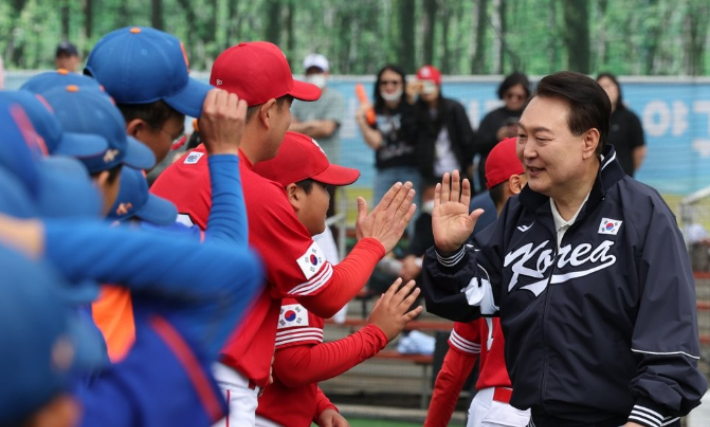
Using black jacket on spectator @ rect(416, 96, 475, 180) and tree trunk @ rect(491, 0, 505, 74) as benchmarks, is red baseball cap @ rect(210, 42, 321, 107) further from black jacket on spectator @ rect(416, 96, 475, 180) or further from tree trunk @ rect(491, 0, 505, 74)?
tree trunk @ rect(491, 0, 505, 74)

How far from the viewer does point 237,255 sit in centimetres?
167

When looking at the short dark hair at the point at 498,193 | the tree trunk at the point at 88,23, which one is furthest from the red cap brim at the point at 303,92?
the tree trunk at the point at 88,23

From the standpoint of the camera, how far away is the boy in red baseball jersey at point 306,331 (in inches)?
154

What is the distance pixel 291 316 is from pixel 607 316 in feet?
3.84

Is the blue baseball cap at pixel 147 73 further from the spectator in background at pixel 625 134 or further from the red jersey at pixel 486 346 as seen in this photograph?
the spectator in background at pixel 625 134

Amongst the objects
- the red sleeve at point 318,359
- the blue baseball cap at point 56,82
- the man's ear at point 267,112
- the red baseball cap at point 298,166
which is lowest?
the red sleeve at point 318,359

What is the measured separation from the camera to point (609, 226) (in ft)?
11.6

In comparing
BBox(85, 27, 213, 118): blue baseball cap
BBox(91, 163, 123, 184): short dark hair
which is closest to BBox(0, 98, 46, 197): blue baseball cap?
BBox(91, 163, 123, 184): short dark hair

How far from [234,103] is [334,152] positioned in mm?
7380

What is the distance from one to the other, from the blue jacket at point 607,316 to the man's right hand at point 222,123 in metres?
1.23

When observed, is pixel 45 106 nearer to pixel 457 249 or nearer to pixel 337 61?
pixel 457 249

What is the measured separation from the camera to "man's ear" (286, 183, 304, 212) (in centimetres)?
408

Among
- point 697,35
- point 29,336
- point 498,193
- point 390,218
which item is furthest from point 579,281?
point 697,35

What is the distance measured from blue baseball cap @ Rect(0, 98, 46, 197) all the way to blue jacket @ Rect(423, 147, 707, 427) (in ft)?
6.93
